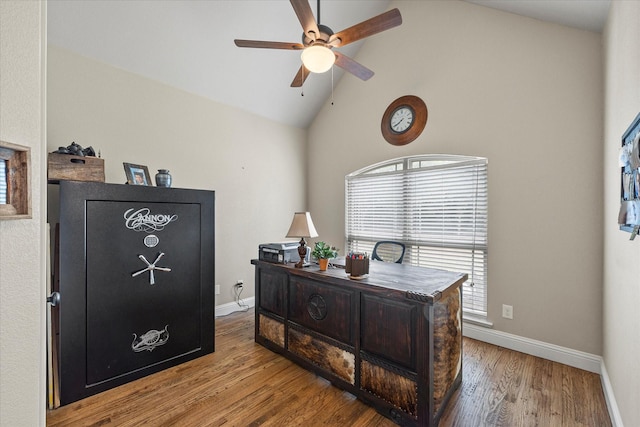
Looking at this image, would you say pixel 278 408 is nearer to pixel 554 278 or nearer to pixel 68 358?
pixel 68 358

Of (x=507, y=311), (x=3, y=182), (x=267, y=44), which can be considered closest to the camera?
(x=3, y=182)

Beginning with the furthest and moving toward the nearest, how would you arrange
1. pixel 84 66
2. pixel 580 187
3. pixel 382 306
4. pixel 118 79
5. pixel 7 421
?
pixel 118 79 < pixel 84 66 < pixel 580 187 < pixel 382 306 < pixel 7 421

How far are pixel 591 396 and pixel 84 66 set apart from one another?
16.2 feet

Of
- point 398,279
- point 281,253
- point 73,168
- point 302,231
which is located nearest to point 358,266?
point 398,279

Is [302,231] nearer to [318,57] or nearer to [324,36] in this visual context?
[318,57]

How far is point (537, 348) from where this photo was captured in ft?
8.67

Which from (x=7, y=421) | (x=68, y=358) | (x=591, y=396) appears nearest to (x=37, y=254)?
(x=7, y=421)

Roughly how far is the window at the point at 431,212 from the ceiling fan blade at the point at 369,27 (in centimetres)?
168

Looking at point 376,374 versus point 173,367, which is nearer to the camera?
point 376,374

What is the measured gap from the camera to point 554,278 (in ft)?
8.45

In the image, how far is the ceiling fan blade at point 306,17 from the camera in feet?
5.88

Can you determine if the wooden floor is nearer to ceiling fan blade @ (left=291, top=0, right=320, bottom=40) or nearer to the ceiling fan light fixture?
the ceiling fan light fixture

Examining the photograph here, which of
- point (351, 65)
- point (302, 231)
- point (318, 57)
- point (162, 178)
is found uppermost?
point (351, 65)

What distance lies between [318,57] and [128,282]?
7.46ft
